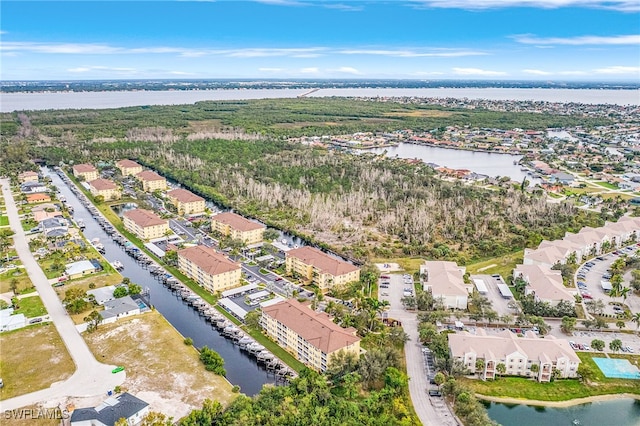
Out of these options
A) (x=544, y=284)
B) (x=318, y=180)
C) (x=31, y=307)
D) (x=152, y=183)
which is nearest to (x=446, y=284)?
(x=544, y=284)

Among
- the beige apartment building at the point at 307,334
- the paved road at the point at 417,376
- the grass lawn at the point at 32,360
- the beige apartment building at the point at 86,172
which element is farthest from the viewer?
the beige apartment building at the point at 86,172

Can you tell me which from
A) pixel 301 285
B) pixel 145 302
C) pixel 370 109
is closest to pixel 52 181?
pixel 145 302

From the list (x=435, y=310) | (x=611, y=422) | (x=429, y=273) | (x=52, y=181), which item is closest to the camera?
(x=611, y=422)

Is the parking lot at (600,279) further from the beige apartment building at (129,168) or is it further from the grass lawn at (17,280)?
the beige apartment building at (129,168)

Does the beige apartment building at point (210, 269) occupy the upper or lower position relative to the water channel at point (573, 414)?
upper

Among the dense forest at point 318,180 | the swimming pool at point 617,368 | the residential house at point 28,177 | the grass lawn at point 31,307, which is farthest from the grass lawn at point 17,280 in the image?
the swimming pool at point 617,368

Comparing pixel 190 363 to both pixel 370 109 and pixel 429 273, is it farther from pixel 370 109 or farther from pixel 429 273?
pixel 370 109

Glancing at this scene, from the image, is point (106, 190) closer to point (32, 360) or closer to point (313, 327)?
point (32, 360)
